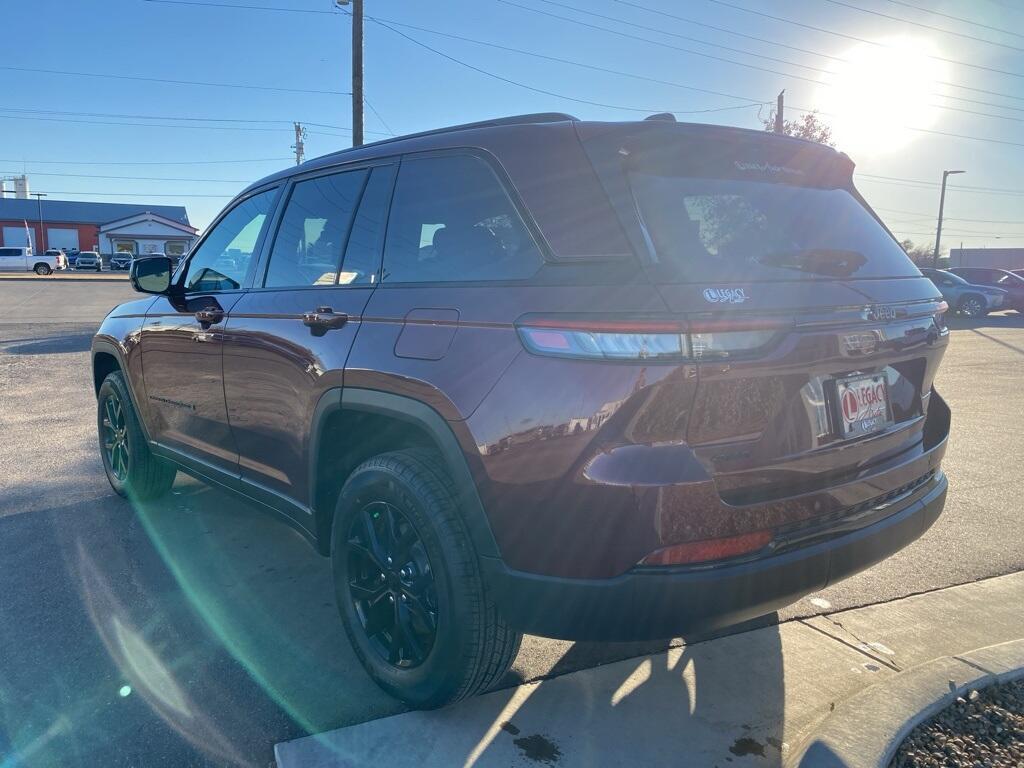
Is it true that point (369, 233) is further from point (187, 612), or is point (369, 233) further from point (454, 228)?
point (187, 612)

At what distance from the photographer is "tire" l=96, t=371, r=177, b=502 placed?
179 inches

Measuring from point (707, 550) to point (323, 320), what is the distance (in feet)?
5.38

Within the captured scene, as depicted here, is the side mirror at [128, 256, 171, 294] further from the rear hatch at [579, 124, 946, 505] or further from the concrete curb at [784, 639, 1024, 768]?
the concrete curb at [784, 639, 1024, 768]

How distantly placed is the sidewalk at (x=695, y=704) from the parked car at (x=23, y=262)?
53.3 m

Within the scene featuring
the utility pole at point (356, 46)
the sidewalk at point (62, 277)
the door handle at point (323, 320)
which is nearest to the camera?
the door handle at point (323, 320)

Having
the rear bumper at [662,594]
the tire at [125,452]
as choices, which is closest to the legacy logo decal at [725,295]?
the rear bumper at [662,594]

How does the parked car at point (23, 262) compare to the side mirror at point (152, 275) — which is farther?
the parked car at point (23, 262)

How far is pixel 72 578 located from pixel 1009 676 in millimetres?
4024

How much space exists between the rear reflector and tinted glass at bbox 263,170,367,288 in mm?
1736

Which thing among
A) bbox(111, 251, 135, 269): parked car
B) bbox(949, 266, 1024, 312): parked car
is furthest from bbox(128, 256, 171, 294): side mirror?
bbox(111, 251, 135, 269): parked car

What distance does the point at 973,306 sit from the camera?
23266 millimetres

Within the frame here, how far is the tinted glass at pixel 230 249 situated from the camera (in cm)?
363

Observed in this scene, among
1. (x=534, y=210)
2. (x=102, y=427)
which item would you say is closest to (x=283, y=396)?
(x=534, y=210)

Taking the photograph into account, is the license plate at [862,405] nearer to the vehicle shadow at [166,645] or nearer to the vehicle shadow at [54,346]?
the vehicle shadow at [166,645]
